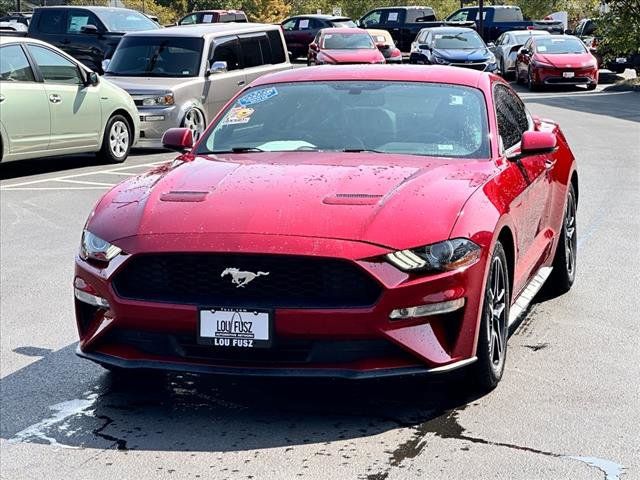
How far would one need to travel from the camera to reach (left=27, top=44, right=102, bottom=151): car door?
15.6m

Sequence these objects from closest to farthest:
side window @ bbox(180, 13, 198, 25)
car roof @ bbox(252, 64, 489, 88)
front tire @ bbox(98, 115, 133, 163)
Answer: car roof @ bbox(252, 64, 489, 88), front tire @ bbox(98, 115, 133, 163), side window @ bbox(180, 13, 198, 25)

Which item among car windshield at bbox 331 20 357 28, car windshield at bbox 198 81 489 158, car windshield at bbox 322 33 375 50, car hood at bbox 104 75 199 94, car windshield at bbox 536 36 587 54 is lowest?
car windshield at bbox 331 20 357 28

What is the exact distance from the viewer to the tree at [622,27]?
33.0m

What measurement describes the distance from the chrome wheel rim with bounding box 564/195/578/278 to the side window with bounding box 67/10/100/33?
22.2 metres

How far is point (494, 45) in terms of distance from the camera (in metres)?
42.3

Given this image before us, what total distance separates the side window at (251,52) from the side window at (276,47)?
1.48 ft

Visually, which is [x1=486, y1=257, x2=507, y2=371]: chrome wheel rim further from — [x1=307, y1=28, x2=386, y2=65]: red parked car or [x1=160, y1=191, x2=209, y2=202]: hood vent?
[x1=307, y1=28, x2=386, y2=65]: red parked car

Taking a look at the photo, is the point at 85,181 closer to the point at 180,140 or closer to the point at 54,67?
the point at 54,67

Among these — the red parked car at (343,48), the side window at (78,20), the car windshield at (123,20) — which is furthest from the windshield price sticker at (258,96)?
the red parked car at (343,48)

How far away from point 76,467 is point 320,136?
256cm

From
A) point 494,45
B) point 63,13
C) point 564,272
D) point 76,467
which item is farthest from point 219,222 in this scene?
point 494,45

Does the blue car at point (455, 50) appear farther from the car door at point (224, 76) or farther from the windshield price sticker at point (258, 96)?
the windshield price sticker at point (258, 96)

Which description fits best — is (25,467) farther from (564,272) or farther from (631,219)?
(631,219)

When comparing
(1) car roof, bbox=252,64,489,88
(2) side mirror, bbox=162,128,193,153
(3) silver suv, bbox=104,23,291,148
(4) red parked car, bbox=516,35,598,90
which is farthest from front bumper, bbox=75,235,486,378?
(4) red parked car, bbox=516,35,598,90
